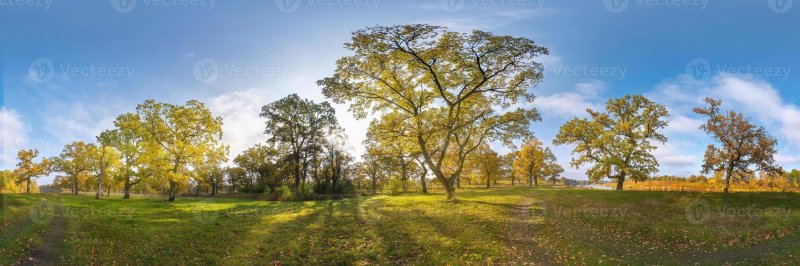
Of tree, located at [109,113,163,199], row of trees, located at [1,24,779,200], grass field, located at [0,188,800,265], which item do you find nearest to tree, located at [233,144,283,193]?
row of trees, located at [1,24,779,200]

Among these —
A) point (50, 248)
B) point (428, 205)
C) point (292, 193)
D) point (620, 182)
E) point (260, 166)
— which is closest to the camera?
point (50, 248)

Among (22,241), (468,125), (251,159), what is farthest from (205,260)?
(251,159)

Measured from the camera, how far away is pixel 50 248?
16.7 meters

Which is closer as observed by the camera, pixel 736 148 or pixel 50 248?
pixel 50 248

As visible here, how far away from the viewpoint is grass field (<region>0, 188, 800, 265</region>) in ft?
56.7

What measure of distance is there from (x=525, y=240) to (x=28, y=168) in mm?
95926

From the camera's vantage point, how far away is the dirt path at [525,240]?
1747 centimetres

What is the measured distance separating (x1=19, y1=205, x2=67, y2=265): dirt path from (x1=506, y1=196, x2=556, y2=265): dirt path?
19.2 m

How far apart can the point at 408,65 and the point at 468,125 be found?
898 centimetres

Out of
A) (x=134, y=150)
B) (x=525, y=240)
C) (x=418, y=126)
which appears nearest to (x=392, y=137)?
(x=418, y=126)

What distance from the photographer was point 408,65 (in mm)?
34812

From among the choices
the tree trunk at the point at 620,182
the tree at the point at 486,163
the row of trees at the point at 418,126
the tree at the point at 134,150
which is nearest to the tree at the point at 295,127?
the row of trees at the point at 418,126

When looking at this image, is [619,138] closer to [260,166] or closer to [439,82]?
[439,82]

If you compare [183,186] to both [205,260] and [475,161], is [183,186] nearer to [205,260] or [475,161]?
[205,260]
